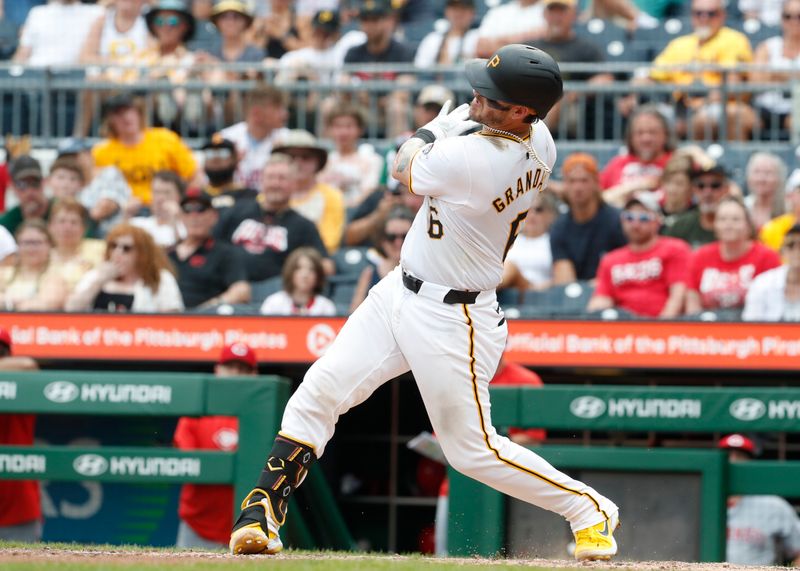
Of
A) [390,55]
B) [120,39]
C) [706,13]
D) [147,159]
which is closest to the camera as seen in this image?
[147,159]

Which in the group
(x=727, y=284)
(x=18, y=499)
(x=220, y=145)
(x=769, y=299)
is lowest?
(x=18, y=499)

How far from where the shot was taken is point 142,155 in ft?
35.7

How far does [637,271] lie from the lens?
29.8 feet

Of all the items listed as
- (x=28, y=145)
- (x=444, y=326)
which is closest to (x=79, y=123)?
(x=28, y=145)

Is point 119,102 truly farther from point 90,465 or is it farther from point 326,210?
point 90,465

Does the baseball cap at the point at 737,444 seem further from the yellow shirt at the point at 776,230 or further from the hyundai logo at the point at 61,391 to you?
the hyundai logo at the point at 61,391

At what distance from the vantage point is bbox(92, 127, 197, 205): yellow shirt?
35.6 ft

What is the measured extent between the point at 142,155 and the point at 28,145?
103 cm

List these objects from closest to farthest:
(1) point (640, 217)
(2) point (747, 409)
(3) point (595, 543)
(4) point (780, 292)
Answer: (3) point (595, 543), (2) point (747, 409), (4) point (780, 292), (1) point (640, 217)

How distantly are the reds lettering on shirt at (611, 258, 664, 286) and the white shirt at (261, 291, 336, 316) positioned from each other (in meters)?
1.86

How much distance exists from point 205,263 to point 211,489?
9.22 feet

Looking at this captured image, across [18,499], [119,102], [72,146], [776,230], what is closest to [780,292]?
[776,230]

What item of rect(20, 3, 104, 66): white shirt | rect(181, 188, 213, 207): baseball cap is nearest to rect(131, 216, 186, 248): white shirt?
rect(181, 188, 213, 207): baseball cap

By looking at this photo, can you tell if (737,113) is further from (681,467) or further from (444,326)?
(444,326)
